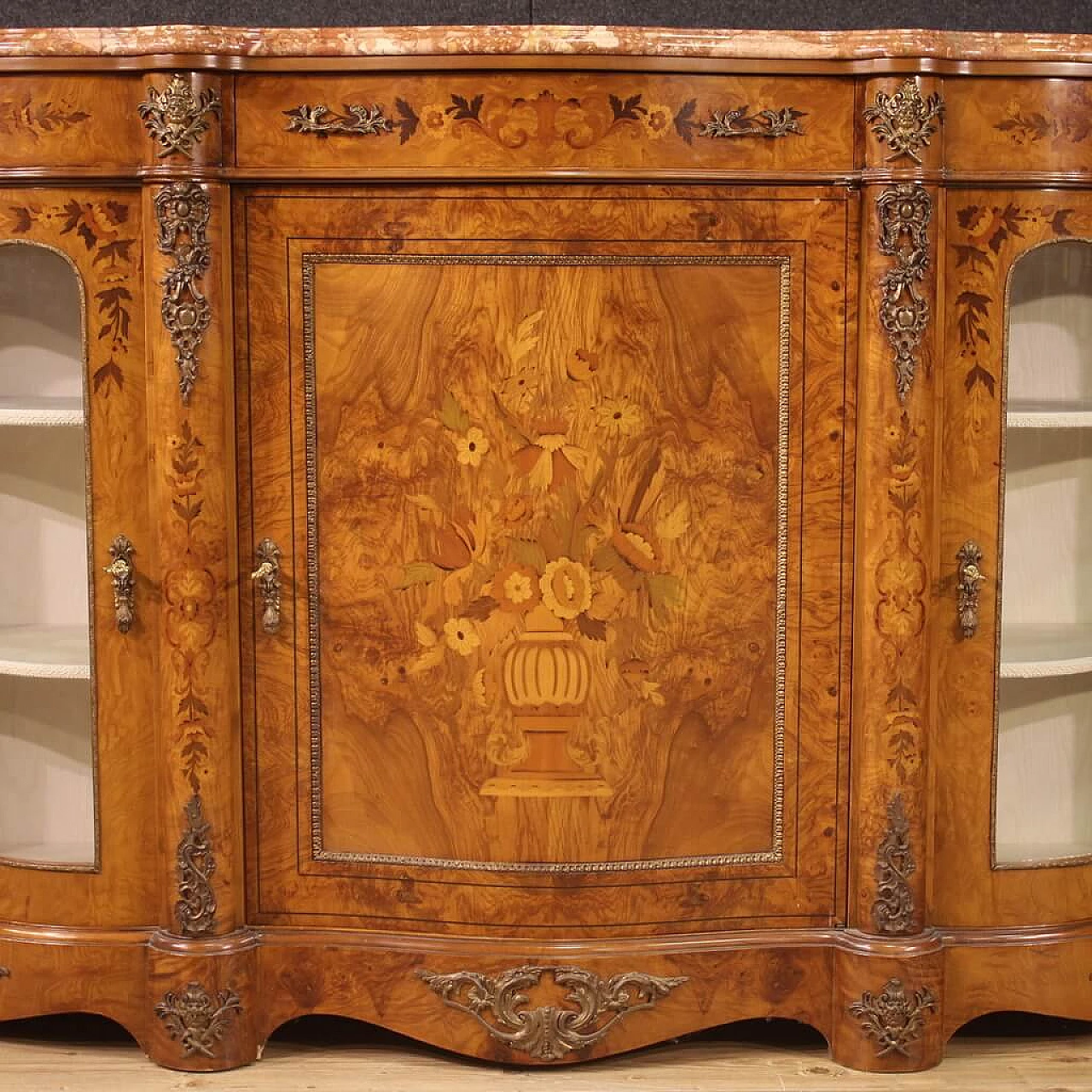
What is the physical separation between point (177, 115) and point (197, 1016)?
4.87 feet

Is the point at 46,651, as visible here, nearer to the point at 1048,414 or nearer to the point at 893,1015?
the point at 893,1015

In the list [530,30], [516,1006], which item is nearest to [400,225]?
[530,30]

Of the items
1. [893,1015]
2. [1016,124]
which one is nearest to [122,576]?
[893,1015]

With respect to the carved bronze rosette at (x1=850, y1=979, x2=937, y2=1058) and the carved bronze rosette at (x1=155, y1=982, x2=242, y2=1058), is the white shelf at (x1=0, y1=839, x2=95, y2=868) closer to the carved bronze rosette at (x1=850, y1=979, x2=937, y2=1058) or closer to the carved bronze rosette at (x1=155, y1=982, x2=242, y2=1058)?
the carved bronze rosette at (x1=155, y1=982, x2=242, y2=1058)

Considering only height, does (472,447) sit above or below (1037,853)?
above

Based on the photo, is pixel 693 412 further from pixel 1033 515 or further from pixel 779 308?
pixel 1033 515

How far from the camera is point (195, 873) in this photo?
2.55m

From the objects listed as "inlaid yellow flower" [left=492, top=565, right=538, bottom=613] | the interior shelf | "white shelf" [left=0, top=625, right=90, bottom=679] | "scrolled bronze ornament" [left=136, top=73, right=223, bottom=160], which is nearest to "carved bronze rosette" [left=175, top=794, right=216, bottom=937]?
"white shelf" [left=0, top=625, right=90, bottom=679]

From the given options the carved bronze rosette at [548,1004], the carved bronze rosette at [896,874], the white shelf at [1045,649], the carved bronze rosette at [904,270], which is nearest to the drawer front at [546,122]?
the carved bronze rosette at [904,270]

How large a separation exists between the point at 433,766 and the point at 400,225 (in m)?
0.91

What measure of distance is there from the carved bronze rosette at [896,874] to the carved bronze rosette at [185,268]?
1377 mm

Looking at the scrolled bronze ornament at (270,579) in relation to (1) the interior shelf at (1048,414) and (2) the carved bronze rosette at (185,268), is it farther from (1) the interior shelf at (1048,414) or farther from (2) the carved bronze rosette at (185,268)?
(1) the interior shelf at (1048,414)

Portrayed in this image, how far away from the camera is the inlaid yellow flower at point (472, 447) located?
2512 millimetres

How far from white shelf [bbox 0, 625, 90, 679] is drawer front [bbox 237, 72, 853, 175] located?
89cm
